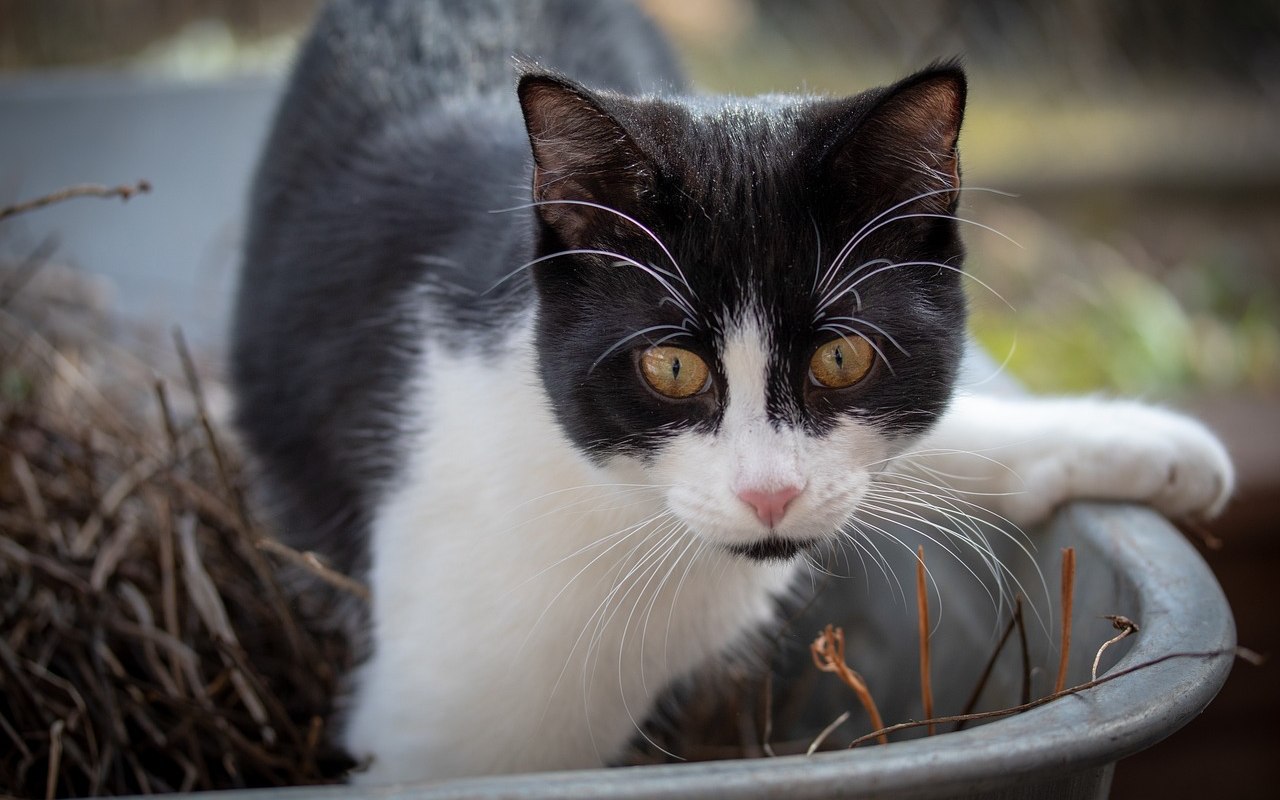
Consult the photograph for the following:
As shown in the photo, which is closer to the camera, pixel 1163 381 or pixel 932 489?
pixel 932 489

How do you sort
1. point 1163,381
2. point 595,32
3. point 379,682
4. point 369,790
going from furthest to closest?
1. point 1163,381
2. point 595,32
3. point 379,682
4. point 369,790

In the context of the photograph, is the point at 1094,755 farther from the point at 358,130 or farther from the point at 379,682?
the point at 358,130

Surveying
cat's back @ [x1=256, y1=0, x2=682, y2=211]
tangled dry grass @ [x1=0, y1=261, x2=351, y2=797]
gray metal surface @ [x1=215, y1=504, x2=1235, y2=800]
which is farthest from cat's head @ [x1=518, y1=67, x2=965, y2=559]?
cat's back @ [x1=256, y1=0, x2=682, y2=211]

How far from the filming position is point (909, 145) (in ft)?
3.25

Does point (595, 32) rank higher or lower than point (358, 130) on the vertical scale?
higher

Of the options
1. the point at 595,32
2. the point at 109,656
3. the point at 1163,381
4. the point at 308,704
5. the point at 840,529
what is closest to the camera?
the point at 840,529

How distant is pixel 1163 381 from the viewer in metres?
2.47

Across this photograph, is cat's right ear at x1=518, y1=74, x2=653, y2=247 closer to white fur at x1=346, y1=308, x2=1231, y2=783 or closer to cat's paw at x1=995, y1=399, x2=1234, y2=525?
Answer: white fur at x1=346, y1=308, x2=1231, y2=783

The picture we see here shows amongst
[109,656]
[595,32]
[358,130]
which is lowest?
[109,656]

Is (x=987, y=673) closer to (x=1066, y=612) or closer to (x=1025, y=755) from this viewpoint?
(x=1066, y=612)

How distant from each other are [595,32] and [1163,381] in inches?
56.6

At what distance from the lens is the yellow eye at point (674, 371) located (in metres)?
0.98

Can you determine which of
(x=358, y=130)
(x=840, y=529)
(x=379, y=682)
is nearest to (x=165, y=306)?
(x=358, y=130)

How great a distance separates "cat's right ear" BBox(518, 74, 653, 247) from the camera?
3.06 ft
